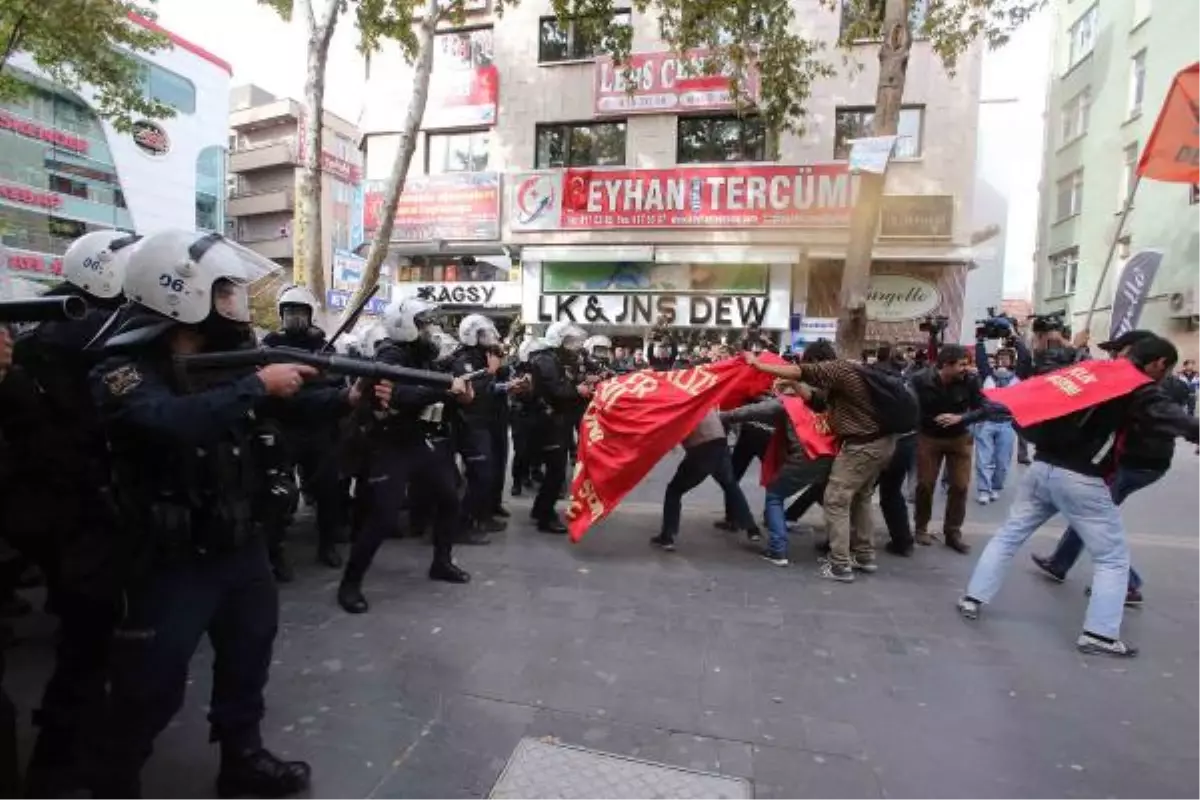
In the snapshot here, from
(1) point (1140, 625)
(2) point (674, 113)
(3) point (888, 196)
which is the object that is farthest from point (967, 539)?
(2) point (674, 113)

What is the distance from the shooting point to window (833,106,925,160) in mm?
16106

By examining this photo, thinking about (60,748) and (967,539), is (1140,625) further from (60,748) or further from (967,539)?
(60,748)

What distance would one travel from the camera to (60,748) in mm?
2502

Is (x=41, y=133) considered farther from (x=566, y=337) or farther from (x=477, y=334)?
(x=477, y=334)

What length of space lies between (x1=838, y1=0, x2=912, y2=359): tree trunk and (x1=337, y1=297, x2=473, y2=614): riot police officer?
6.31 metres

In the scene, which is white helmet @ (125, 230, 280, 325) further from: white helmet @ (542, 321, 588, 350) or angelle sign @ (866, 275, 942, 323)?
angelle sign @ (866, 275, 942, 323)

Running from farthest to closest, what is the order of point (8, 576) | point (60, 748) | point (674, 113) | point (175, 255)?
point (674, 113), point (8, 576), point (60, 748), point (175, 255)

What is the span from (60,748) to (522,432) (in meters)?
5.29

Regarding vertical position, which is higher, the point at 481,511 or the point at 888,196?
the point at 888,196

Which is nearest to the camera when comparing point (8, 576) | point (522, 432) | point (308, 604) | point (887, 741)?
point (8, 576)

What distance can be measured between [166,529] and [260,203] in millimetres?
58126

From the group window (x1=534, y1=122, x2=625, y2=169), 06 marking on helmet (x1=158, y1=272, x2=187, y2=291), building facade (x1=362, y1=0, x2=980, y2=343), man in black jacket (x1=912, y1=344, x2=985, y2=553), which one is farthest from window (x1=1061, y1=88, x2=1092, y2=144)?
06 marking on helmet (x1=158, y1=272, x2=187, y2=291)


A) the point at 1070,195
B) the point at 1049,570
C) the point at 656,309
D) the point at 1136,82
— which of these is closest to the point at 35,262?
the point at 656,309

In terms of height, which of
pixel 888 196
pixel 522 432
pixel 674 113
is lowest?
pixel 522 432
